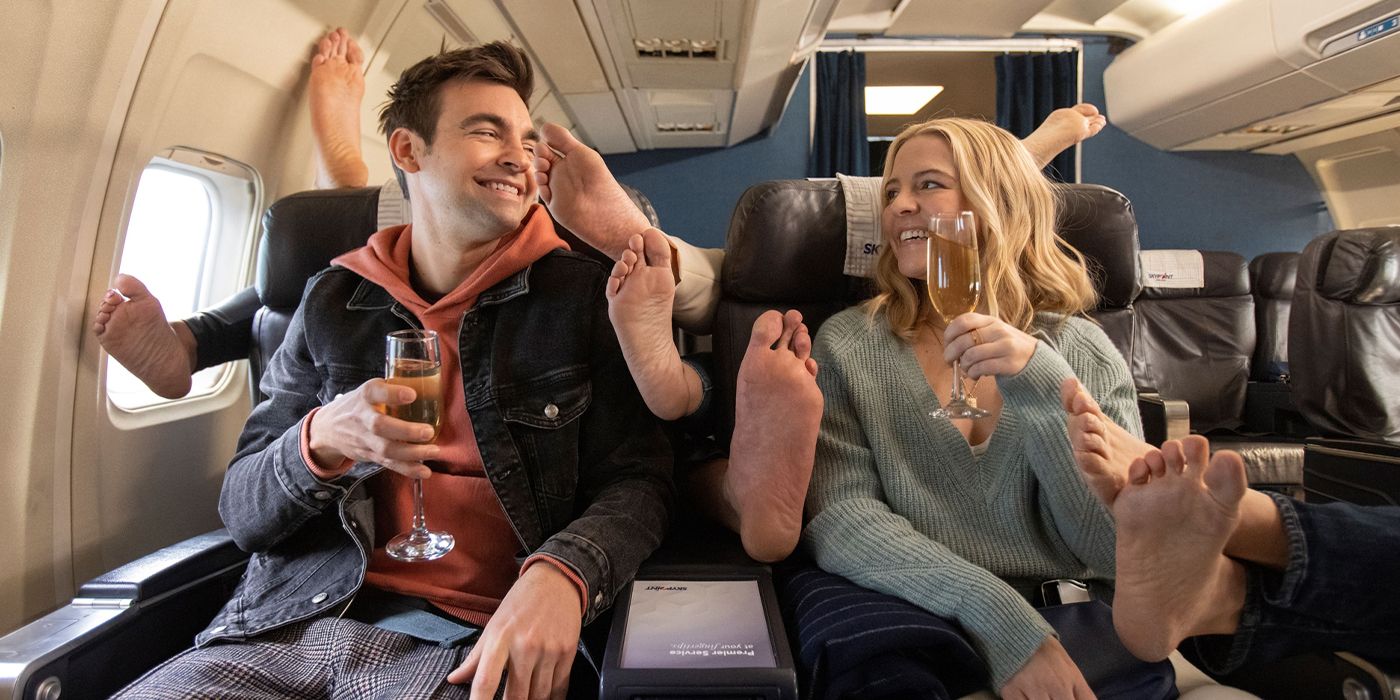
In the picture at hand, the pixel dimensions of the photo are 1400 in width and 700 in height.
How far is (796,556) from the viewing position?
5.21ft

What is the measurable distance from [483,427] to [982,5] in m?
4.55

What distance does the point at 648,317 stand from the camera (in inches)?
58.0

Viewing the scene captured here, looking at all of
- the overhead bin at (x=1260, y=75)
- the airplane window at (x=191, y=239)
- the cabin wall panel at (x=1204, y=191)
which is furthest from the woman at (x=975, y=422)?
the cabin wall panel at (x=1204, y=191)

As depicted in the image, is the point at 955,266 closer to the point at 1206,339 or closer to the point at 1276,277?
the point at 1206,339

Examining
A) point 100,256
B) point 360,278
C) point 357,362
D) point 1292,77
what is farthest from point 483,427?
point 1292,77

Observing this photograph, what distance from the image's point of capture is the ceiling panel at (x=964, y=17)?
4.86 meters

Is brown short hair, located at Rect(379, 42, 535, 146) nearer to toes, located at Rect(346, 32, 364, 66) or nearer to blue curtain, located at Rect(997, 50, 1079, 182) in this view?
toes, located at Rect(346, 32, 364, 66)

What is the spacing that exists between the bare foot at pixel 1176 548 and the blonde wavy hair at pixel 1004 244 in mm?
592

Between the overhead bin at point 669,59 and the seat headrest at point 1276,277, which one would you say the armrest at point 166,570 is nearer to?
the overhead bin at point 669,59

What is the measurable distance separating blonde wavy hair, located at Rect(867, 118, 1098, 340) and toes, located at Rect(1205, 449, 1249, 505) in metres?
0.63

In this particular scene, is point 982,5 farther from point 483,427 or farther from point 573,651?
point 573,651

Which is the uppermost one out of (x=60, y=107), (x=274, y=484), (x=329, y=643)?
(x=60, y=107)

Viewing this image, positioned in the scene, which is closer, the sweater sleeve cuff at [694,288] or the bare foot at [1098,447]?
the bare foot at [1098,447]

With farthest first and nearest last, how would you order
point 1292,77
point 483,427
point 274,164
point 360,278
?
point 1292,77, point 274,164, point 360,278, point 483,427
